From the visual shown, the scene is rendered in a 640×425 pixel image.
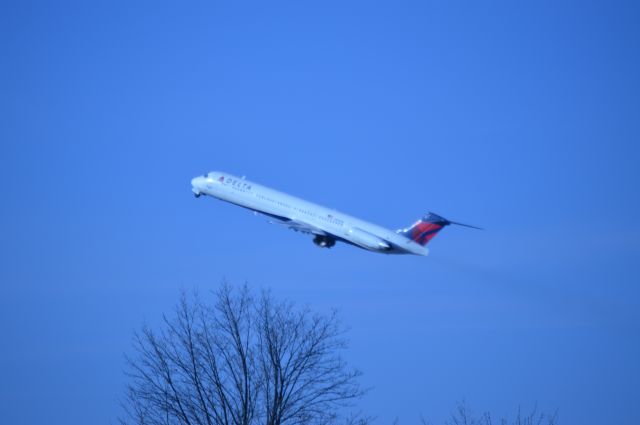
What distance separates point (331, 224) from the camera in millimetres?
87438

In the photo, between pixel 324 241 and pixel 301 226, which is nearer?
pixel 324 241

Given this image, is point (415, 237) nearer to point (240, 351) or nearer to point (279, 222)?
point (279, 222)

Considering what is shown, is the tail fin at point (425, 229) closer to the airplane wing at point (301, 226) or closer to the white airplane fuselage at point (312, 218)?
the white airplane fuselage at point (312, 218)

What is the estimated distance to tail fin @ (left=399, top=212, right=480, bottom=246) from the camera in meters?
87.6

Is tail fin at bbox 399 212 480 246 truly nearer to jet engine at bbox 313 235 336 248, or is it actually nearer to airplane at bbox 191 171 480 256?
airplane at bbox 191 171 480 256

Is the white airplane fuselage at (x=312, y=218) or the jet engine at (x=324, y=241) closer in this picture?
the white airplane fuselage at (x=312, y=218)

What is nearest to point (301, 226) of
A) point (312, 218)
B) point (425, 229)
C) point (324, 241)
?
point (312, 218)

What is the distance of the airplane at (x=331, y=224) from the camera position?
85.1 meters

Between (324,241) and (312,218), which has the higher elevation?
(312,218)

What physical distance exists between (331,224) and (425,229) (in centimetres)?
810

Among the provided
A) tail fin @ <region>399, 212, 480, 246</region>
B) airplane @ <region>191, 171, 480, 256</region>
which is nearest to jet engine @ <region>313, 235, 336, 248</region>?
airplane @ <region>191, 171, 480, 256</region>

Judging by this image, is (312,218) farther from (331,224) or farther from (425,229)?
(425,229)

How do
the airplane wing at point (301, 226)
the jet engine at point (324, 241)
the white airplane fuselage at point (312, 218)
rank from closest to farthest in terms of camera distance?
the white airplane fuselage at point (312, 218)
the airplane wing at point (301, 226)
the jet engine at point (324, 241)

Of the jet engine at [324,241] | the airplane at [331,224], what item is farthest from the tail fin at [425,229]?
the jet engine at [324,241]
